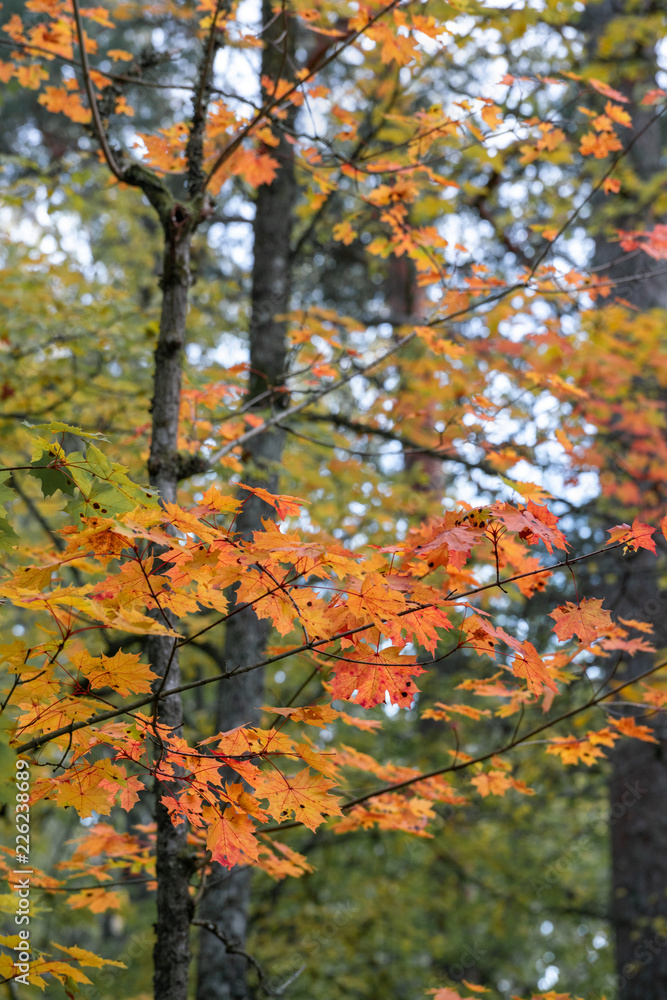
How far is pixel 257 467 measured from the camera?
4.50m

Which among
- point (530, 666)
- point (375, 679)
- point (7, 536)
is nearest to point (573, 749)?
point (530, 666)

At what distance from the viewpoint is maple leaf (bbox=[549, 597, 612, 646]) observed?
1642mm

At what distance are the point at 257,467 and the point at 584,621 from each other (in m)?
3.07

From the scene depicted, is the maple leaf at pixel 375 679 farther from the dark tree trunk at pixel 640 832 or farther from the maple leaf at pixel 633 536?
the dark tree trunk at pixel 640 832

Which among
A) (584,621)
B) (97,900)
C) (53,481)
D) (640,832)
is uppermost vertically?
(53,481)

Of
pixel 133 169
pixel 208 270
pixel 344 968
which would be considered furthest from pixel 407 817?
pixel 208 270

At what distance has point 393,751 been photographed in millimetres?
6738

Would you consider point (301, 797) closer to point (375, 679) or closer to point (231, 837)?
point (231, 837)

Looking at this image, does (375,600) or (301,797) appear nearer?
(375,600)

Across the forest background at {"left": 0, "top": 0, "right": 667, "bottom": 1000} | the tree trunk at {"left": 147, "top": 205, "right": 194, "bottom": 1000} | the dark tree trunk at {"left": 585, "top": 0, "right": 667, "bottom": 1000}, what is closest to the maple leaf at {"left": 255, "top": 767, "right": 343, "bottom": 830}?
the forest background at {"left": 0, "top": 0, "right": 667, "bottom": 1000}

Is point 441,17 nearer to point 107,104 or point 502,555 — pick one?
point 107,104

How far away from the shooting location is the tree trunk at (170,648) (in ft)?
7.44

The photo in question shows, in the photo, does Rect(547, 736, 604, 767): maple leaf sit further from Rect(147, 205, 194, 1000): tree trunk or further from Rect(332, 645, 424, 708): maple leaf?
Rect(147, 205, 194, 1000): tree trunk

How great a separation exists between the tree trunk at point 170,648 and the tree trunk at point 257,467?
24.1 inches
